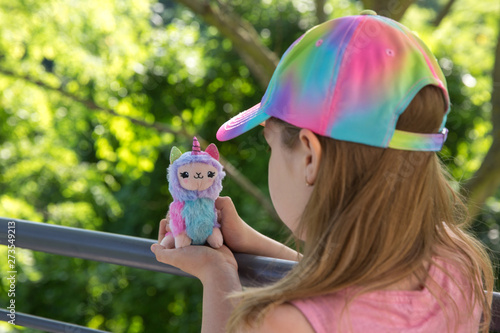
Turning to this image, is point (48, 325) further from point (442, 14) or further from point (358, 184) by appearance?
point (442, 14)

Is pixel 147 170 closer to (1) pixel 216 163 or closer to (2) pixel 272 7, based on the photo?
(2) pixel 272 7

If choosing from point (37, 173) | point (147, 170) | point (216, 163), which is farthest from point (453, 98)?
point (37, 173)

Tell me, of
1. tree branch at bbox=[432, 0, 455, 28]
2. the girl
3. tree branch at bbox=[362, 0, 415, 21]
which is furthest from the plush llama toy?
tree branch at bbox=[432, 0, 455, 28]

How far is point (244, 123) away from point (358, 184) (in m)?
0.25

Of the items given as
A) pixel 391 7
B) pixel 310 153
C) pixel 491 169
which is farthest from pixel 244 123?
pixel 491 169

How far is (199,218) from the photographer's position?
3.74ft

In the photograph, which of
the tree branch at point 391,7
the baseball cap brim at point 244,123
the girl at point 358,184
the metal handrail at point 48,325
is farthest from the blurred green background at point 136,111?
the girl at point 358,184

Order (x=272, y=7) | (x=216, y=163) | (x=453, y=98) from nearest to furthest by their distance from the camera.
A: (x=216, y=163) → (x=453, y=98) → (x=272, y=7)

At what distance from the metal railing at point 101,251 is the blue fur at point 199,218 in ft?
0.24

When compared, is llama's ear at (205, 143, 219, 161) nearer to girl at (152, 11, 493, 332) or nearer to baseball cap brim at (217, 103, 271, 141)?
baseball cap brim at (217, 103, 271, 141)

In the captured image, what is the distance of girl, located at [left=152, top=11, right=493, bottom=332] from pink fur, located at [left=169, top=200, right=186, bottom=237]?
0.24 meters

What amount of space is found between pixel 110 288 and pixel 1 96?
2788 mm

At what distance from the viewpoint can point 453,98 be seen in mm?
5164

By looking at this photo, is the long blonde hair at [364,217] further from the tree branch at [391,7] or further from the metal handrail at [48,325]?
the tree branch at [391,7]
